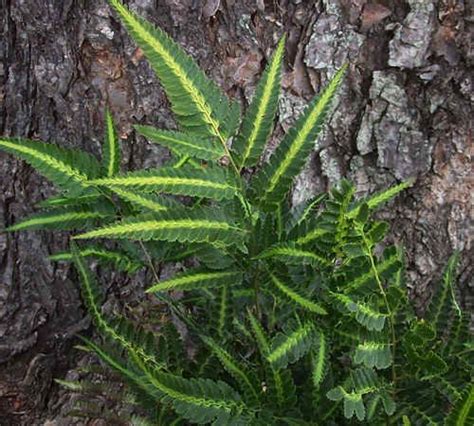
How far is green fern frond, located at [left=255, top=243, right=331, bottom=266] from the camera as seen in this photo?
1264 mm

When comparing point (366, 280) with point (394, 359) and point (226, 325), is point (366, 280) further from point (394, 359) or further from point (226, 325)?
point (226, 325)

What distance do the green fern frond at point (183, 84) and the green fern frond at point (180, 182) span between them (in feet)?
0.27

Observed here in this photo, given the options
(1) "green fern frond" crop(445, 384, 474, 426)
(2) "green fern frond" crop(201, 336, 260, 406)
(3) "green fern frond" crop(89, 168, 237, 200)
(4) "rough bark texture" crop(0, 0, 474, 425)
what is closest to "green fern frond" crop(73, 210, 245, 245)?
(3) "green fern frond" crop(89, 168, 237, 200)

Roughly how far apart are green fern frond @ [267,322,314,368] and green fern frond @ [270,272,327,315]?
0.14ft

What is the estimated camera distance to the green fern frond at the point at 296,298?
1.26 m

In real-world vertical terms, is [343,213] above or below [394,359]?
above

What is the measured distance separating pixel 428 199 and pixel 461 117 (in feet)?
0.70

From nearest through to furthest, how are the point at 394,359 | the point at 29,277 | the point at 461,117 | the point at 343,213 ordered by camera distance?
the point at 343,213, the point at 394,359, the point at 461,117, the point at 29,277

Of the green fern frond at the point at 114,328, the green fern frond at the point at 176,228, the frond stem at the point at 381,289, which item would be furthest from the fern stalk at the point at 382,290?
the green fern frond at the point at 114,328

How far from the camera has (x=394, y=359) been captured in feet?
4.64

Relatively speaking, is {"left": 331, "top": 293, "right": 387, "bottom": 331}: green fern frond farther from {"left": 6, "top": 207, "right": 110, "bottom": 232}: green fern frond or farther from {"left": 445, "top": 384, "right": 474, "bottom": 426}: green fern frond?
{"left": 6, "top": 207, "right": 110, "bottom": 232}: green fern frond

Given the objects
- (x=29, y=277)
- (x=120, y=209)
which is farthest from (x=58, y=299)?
(x=120, y=209)

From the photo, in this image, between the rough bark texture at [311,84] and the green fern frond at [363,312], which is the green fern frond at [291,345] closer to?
the green fern frond at [363,312]

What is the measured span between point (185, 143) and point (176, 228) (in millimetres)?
176
